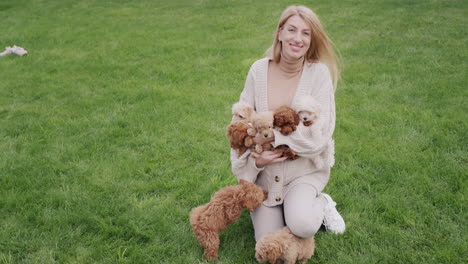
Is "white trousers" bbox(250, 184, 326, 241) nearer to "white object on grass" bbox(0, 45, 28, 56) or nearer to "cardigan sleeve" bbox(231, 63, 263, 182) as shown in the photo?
"cardigan sleeve" bbox(231, 63, 263, 182)

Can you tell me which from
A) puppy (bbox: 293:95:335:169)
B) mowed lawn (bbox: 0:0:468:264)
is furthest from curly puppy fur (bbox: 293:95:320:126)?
mowed lawn (bbox: 0:0:468:264)

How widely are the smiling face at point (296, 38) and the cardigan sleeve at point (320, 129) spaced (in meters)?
0.20

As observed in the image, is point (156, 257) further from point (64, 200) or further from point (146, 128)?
point (146, 128)

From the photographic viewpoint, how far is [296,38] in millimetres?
2807

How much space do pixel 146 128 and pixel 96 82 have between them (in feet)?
6.35

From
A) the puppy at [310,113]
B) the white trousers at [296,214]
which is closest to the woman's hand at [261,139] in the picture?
the puppy at [310,113]

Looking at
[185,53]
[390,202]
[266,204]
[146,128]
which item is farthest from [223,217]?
[185,53]

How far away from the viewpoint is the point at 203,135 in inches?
180

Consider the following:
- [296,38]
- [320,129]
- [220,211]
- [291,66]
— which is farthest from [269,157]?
[296,38]

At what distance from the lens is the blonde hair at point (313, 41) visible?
2840 mm

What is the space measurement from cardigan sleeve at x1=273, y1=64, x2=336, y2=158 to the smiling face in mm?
201

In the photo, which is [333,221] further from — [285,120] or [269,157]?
[285,120]

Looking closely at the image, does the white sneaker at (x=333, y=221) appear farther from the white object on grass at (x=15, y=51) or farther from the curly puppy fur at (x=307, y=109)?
the white object on grass at (x=15, y=51)

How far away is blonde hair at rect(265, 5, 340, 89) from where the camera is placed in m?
2.84
